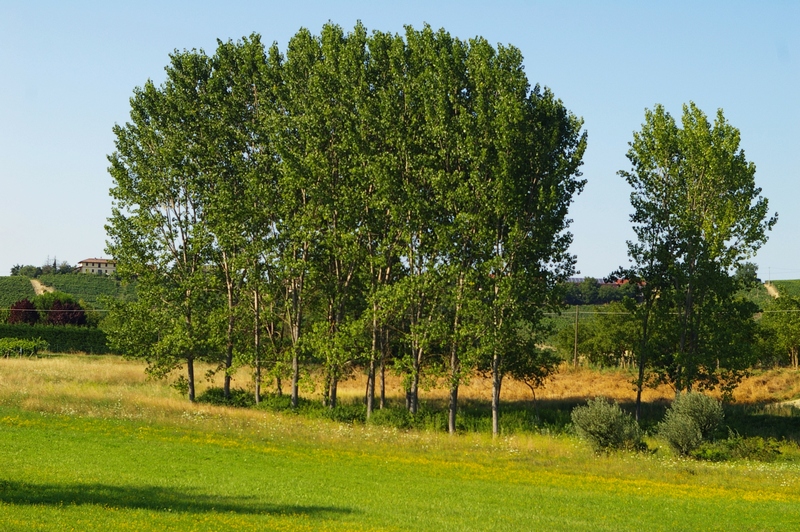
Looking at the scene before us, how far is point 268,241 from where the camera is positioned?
178 feet

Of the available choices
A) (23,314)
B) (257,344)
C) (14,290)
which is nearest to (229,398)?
(257,344)

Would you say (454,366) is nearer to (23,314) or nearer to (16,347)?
(16,347)

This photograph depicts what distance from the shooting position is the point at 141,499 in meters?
24.1

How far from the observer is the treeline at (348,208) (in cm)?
4788

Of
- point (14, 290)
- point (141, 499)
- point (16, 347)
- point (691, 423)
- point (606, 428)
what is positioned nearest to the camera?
point (141, 499)

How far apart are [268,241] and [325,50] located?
1186 centimetres

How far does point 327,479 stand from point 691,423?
19.3 m

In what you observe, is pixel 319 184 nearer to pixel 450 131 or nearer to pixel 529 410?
pixel 450 131

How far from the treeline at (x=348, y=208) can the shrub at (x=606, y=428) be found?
25.4 ft

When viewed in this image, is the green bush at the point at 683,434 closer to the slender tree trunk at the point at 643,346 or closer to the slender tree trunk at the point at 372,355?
the slender tree trunk at the point at 643,346

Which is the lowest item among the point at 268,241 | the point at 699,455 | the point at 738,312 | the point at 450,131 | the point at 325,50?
the point at 699,455

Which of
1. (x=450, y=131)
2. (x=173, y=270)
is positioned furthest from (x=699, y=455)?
(x=173, y=270)

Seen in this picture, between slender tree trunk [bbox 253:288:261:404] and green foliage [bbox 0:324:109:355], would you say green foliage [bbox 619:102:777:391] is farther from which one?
green foliage [bbox 0:324:109:355]

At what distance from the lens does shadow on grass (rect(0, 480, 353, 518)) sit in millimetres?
22797
